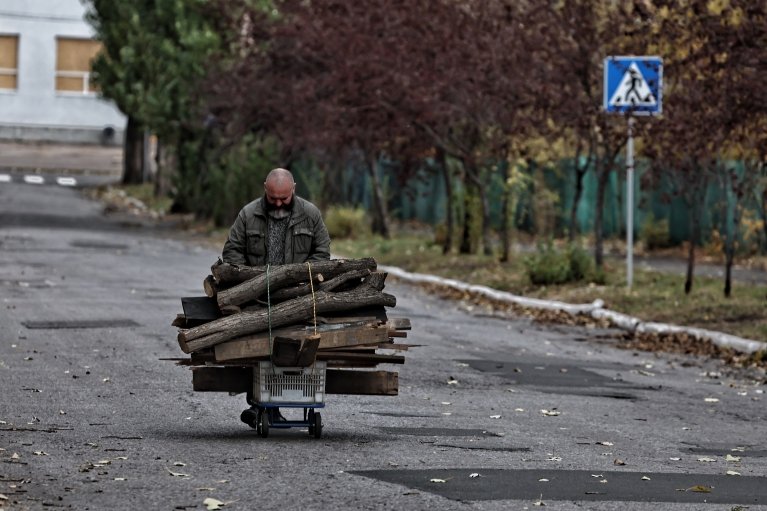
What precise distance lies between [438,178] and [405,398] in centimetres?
3348

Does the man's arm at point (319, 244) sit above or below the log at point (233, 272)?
above

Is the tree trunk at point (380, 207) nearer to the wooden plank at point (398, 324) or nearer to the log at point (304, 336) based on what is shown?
the wooden plank at point (398, 324)

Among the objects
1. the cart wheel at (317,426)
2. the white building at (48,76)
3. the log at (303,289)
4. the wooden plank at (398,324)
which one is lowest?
the cart wheel at (317,426)

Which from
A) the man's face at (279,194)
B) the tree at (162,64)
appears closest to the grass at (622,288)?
the tree at (162,64)

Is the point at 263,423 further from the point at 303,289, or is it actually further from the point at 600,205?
the point at 600,205

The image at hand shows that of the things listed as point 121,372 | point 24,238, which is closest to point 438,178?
point 24,238

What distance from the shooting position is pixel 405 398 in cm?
1508

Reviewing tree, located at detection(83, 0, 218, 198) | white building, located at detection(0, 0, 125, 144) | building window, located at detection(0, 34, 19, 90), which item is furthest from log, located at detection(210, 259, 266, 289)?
building window, located at detection(0, 34, 19, 90)

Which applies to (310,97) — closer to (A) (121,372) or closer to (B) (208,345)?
(A) (121,372)

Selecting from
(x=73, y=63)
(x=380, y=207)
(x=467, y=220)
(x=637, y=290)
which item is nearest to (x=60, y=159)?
(x=73, y=63)

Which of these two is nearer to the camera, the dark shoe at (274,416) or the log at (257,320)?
the log at (257,320)

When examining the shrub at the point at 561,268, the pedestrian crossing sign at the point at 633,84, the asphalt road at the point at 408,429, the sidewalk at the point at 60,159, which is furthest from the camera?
the sidewalk at the point at 60,159

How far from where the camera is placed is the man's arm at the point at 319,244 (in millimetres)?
12422

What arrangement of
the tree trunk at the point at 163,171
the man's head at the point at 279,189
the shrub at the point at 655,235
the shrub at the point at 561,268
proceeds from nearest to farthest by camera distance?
the man's head at the point at 279,189, the shrub at the point at 561,268, the shrub at the point at 655,235, the tree trunk at the point at 163,171
